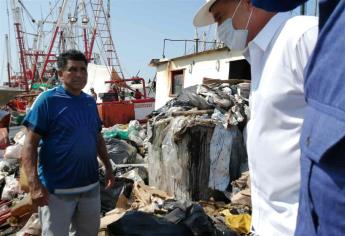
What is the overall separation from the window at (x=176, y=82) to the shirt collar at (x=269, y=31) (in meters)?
11.3

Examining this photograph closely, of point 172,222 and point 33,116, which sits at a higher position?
point 33,116

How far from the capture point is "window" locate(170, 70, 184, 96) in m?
12.8

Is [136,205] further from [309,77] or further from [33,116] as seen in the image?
A: [309,77]

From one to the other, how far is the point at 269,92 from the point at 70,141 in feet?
7.06

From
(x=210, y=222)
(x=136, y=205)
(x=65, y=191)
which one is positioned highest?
(x=65, y=191)

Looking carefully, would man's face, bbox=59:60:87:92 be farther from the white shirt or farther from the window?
the window

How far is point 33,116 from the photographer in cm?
295

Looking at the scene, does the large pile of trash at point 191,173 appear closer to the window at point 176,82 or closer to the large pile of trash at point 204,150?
the large pile of trash at point 204,150

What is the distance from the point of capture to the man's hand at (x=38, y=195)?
2855 mm

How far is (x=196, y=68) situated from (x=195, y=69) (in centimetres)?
7

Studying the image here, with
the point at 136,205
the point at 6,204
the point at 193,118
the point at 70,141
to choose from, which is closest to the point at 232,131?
the point at 193,118

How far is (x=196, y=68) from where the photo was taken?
1116cm

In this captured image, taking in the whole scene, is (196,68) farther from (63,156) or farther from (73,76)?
(63,156)

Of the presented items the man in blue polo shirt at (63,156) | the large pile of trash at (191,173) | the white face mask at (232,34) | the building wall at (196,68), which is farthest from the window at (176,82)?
the white face mask at (232,34)
